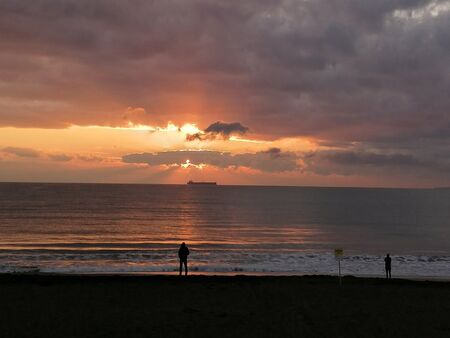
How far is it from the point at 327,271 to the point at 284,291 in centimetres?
1395

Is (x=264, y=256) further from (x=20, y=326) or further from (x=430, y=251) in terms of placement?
(x=20, y=326)

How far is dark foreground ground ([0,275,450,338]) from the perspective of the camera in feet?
48.2

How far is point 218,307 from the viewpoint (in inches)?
701

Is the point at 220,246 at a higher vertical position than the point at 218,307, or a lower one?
higher

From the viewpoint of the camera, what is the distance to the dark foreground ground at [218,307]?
1469 centimetres

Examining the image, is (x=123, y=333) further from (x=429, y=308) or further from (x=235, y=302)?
(x=429, y=308)

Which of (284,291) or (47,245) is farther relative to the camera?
(47,245)

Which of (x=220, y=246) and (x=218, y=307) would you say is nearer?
(x=218, y=307)

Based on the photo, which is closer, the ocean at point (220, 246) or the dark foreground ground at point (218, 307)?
the dark foreground ground at point (218, 307)

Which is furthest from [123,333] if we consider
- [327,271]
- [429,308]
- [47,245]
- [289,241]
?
[289,241]

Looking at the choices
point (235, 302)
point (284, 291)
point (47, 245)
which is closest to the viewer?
point (235, 302)

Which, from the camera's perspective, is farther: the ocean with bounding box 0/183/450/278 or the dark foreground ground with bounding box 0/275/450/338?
the ocean with bounding box 0/183/450/278

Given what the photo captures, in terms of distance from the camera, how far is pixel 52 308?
1742 centimetres

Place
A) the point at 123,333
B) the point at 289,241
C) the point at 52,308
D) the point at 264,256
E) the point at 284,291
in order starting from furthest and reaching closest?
the point at 289,241, the point at 264,256, the point at 284,291, the point at 52,308, the point at 123,333
